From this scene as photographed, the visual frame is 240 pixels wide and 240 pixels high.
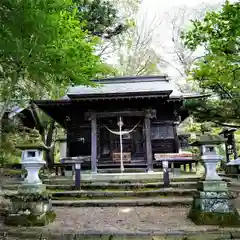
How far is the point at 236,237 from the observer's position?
357 cm

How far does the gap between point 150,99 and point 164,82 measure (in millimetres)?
3472

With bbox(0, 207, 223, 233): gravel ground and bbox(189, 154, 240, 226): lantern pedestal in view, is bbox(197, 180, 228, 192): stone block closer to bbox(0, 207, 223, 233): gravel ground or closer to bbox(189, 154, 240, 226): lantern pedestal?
bbox(189, 154, 240, 226): lantern pedestal

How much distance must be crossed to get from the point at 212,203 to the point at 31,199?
3301 mm

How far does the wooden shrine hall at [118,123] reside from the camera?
993 centimetres

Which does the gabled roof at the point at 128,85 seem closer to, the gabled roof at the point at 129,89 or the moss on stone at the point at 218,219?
the gabled roof at the point at 129,89

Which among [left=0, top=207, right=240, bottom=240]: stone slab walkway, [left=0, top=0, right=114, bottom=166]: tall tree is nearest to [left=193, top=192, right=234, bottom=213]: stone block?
[left=0, top=207, right=240, bottom=240]: stone slab walkway

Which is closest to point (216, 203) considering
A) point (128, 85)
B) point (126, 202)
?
point (126, 202)

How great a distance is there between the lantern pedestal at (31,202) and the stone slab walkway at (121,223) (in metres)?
0.16

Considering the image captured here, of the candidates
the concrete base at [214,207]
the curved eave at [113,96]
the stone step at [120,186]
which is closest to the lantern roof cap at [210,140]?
the concrete base at [214,207]

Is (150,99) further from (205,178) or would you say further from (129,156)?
(205,178)

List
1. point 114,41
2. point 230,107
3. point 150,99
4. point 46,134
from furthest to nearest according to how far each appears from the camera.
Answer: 1. point 114,41
2. point 46,134
3. point 150,99
4. point 230,107

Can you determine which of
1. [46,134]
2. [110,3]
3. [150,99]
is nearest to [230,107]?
[150,99]

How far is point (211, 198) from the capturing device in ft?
13.5

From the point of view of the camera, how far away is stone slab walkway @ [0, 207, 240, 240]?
12.3ft
